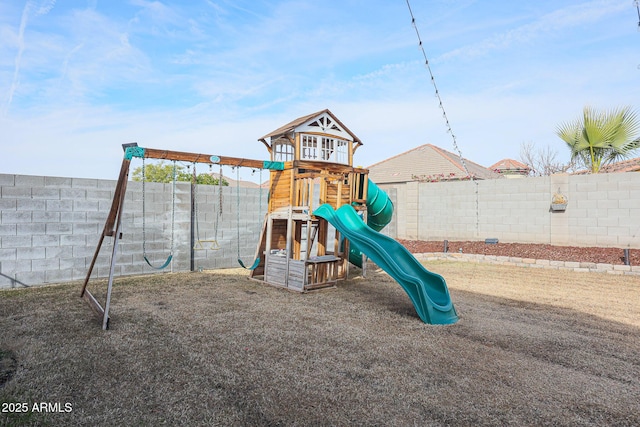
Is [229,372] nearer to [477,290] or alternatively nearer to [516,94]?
[477,290]

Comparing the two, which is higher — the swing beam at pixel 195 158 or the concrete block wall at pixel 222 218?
the swing beam at pixel 195 158

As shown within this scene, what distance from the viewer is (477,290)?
6.43m

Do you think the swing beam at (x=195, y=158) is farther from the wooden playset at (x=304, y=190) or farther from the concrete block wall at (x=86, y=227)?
the concrete block wall at (x=86, y=227)

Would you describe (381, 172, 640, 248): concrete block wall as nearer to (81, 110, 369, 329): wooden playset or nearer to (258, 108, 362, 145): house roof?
(81, 110, 369, 329): wooden playset

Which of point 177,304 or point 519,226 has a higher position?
point 519,226

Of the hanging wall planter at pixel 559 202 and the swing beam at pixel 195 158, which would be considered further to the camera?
the hanging wall planter at pixel 559 202

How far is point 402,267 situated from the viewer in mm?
5281

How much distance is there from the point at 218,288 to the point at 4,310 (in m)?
2.83

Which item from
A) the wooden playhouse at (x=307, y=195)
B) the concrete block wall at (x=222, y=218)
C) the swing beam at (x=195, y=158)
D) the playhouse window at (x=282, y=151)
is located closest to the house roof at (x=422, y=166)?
the concrete block wall at (x=222, y=218)

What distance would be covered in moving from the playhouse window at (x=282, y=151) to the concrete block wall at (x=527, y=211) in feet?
21.2

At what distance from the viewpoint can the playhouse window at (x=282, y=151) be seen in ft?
25.3

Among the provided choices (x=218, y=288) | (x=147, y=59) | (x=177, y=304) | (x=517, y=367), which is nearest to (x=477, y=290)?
(x=517, y=367)

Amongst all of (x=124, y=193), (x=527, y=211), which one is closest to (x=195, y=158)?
(x=124, y=193)

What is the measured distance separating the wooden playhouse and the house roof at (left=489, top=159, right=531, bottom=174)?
49.6ft
